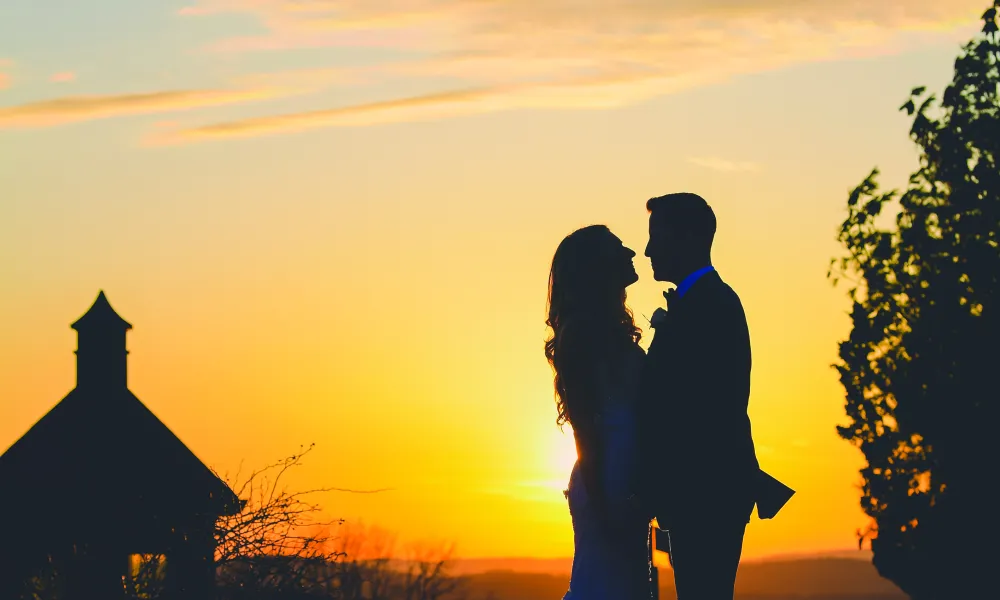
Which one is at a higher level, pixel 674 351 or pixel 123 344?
pixel 123 344

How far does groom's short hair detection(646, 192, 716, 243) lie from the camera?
8.05 m

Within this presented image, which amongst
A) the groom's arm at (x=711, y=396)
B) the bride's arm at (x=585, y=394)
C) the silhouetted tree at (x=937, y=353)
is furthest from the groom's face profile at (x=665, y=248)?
the silhouetted tree at (x=937, y=353)

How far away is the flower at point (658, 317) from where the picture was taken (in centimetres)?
826

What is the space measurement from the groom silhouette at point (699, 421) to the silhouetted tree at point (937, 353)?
983 inches

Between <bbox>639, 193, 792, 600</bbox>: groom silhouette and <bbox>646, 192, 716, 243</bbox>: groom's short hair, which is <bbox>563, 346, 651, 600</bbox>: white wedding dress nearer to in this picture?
<bbox>639, 193, 792, 600</bbox>: groom silhouette

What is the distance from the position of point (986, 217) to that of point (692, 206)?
25634mm

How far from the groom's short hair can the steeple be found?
139ft

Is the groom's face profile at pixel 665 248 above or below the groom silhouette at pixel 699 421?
above

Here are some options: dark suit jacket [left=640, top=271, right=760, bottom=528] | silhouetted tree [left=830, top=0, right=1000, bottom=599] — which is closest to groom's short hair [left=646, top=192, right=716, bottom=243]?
dark suit jacket [left=640, top=271, right=760, bottom=528]

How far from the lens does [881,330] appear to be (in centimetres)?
3322

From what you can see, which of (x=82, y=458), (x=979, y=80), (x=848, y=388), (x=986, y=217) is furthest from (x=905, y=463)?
(x=82, y=458)

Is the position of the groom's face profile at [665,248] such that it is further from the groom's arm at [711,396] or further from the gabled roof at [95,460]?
the gabled roof at [95,460]

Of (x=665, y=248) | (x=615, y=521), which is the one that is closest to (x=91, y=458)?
(x=615, y=521)

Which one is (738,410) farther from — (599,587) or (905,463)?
(905,463)
